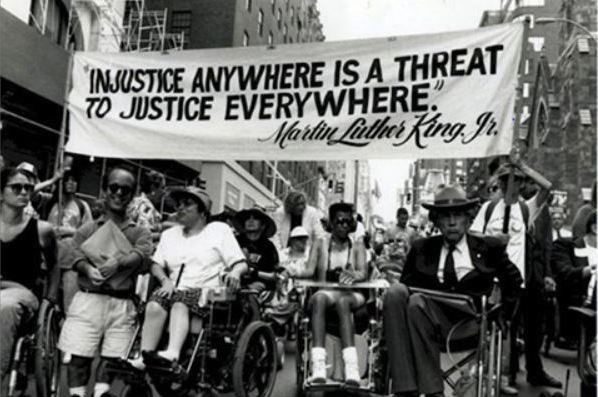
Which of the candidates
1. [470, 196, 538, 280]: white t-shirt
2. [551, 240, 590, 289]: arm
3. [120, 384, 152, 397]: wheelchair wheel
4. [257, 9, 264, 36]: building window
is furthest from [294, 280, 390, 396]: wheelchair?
[257, 9, 264, 36]: building window

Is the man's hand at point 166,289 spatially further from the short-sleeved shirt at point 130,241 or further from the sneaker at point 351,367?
the sneaker at point 351,367

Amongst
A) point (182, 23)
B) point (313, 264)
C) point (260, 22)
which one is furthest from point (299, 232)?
point (260, 22)

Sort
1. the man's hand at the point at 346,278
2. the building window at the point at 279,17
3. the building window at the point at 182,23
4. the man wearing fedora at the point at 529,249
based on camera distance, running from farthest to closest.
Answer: the building window at the point at 279,17
the building window at the point at 182,23
the man wearing fedora at the point at 529,249
the man's hand at the point at 346,278

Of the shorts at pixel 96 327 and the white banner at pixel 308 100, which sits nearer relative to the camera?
the shorts at pixel 96 327

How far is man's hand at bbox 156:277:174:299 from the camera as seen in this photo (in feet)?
14.8

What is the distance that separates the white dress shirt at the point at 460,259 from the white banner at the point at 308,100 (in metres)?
0.90

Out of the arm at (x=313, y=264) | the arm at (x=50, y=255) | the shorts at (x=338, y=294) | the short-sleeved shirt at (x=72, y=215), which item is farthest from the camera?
the short-sleeved shirt at (x=72, y=215)

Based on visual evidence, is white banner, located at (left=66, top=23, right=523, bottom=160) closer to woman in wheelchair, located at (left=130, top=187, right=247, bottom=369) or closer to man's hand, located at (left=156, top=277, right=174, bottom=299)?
woman in wheelchair, located at (left=130, top=187, right=247, bottom=369)

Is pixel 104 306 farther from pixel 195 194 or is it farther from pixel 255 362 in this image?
pixel 255 362

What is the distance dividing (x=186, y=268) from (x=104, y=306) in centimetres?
64

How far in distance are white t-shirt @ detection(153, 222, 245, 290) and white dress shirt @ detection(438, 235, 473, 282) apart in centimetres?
148

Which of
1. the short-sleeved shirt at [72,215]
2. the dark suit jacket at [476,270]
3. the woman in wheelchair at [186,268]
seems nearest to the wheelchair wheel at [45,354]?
the woman in wheelchair at [186,268]

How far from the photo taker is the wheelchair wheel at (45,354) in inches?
157

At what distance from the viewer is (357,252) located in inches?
232
